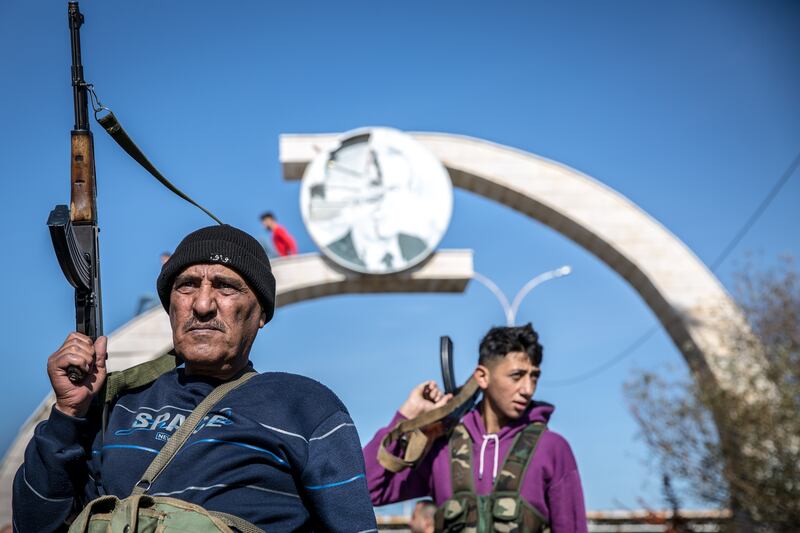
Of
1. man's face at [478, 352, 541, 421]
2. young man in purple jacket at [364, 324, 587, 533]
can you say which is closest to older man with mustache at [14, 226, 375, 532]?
young man in purple jacket at [364, 324, 587, 533]

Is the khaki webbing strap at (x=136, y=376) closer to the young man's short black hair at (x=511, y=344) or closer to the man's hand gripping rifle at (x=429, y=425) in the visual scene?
the man's hand gripping rifle at (x=429, y=425)

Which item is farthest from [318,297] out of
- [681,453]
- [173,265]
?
[173,265]

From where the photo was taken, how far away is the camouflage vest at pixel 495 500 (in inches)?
183

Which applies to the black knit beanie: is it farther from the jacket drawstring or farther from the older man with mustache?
the jacket drawstring

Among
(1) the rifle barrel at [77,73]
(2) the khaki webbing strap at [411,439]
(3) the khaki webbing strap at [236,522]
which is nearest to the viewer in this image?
(3) the khaki webbing strap at [236,522]

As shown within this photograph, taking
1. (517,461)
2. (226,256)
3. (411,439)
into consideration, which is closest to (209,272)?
(226,256)

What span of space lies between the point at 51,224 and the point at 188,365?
0.52 metres

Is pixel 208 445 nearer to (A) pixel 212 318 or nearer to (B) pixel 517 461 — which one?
(A) pixel 212 318

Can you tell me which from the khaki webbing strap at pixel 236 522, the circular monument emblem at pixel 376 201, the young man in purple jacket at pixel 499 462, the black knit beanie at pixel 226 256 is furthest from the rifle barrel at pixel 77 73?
the circular monument emblem at pixel 376 201

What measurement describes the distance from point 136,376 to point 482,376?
2699 millimetres

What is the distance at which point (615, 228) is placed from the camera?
1642 cm

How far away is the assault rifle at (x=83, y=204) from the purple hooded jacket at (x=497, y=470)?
7.47 ft

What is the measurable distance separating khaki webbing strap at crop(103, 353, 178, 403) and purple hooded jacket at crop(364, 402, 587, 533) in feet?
7.04

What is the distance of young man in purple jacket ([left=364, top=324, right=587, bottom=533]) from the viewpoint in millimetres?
4672
